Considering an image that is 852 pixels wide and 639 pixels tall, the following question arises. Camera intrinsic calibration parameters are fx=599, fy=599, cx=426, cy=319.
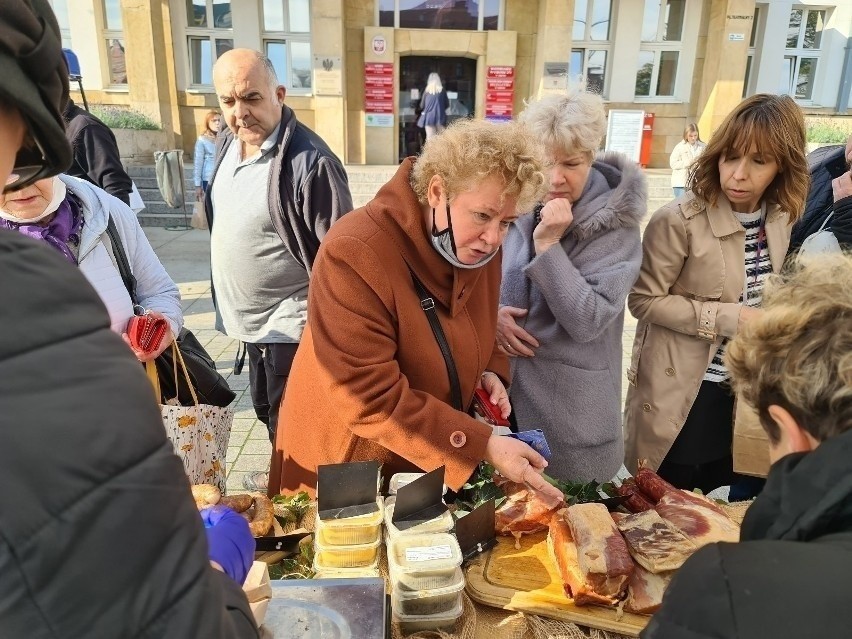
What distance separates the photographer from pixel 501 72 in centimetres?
1489

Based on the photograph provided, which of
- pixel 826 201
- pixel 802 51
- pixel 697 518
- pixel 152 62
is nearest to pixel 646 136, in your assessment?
pixel 802 51

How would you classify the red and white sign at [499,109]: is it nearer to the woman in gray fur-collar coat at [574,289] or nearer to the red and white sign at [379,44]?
the red and white sign at [379,44]

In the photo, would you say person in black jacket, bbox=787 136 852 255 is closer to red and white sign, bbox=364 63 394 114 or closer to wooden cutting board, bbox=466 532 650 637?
wooden cutting board, bbox=466 532 650 637

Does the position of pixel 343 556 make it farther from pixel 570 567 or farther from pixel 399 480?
pixel 570 567

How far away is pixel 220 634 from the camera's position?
0.71 meters

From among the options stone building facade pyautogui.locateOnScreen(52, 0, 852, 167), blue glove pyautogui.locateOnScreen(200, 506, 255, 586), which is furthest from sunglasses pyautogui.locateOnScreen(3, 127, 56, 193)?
stone building facade pyautogui.locateOnScreen(52, 0, 852, 167)

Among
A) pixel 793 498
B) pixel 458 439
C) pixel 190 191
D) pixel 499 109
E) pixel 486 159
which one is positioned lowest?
pixel 190 191

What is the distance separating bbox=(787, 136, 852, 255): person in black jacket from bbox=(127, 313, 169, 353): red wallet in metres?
2.65

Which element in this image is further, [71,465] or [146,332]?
[146,332]

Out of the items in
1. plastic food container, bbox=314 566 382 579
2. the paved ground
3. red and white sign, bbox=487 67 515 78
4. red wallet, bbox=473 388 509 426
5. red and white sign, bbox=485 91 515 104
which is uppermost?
red and white sign, bbox=487 67 515 78

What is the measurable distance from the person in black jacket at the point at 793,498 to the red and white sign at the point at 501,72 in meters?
15.1

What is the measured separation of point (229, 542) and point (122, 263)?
1.64 m

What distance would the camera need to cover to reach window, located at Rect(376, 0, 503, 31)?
591 inches

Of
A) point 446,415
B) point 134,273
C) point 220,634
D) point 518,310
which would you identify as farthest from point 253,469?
point 220,634
